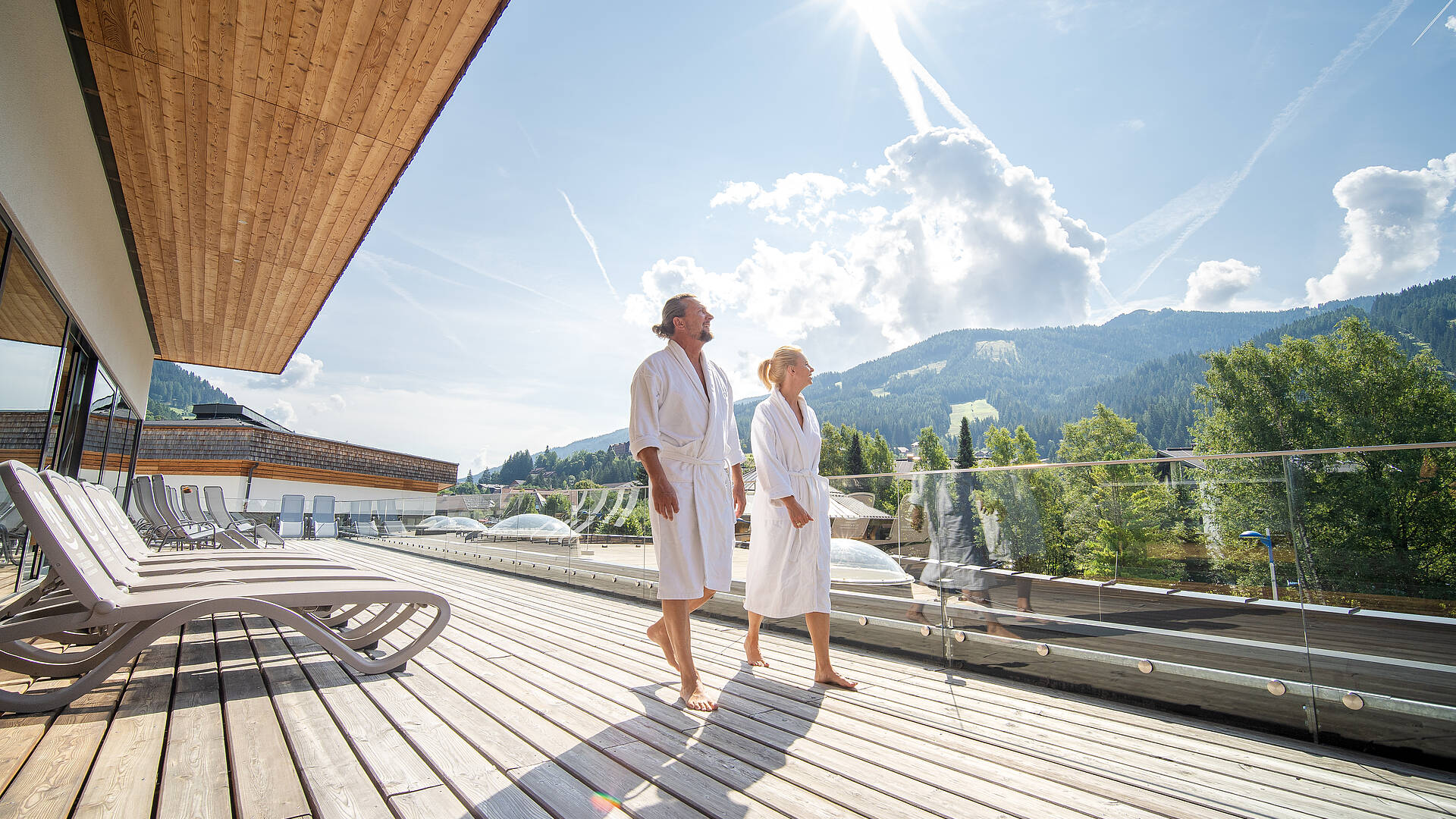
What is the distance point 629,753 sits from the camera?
1.85m

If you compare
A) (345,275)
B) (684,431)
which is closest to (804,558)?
(684,431)

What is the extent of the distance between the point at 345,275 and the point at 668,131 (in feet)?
41.0

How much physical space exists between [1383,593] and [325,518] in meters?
18.3

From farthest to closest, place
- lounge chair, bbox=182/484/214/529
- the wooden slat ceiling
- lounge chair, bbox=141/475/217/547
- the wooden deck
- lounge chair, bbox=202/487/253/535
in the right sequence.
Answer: lounge chair, bbox=202/487/253/535 < lounge chair, bbox=182/484/214/529 < lounge chair, bbox=141/475/217/547 < the wooden slat ceiling < the wooden deck

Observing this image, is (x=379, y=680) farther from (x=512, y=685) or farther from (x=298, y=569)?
(x=298, y=569)

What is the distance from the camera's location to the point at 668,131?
17.7 meters

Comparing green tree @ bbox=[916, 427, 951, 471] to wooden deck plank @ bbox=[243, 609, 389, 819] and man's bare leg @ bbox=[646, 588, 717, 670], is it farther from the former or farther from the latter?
wooden deck plank @ bbox=[243, 609, 389, 819]

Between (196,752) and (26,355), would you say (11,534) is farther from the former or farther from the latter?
(196,752)

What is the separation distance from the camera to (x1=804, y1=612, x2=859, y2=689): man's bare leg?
2730 millimetres

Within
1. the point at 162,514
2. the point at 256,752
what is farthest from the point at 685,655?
the point at 162,514

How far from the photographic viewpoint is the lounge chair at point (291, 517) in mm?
15750

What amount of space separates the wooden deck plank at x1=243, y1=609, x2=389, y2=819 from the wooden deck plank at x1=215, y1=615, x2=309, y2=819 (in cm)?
2

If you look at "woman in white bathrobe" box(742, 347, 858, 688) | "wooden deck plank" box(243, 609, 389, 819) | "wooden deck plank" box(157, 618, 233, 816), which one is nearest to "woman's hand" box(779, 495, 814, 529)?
"woman in white bathrobe" box(742, 347, 858, 688)

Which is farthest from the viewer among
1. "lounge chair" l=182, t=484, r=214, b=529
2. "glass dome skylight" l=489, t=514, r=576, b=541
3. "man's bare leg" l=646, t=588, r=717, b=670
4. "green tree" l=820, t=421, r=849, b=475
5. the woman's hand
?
"green tree" l=820, t=421, r=849, b=475
